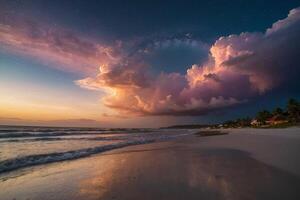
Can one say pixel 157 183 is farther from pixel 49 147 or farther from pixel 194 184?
pixel 49 147

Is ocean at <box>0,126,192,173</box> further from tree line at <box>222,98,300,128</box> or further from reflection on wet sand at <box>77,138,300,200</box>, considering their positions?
tree line at <box>222,98,300,128</box>

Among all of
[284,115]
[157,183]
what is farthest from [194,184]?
[284,115]

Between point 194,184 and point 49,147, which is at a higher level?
point 49,147

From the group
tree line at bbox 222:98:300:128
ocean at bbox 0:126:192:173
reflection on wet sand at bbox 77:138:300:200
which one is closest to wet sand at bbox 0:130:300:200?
reflection on wet sand at bbox 77:138:300:200

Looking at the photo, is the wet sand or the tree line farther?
the tree line

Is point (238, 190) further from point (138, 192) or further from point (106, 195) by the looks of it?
point (106, 195)

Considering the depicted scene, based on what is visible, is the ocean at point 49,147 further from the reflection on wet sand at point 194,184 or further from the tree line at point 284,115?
the tree line at point 284,115

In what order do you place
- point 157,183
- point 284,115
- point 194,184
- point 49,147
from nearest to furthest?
point 194,184, point 157,183, point 49,147, point 284,115

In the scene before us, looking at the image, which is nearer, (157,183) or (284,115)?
(157,183)

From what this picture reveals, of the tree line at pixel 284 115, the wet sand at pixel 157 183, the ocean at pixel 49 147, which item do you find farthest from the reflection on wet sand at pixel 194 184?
the tree line at pixel 284 115

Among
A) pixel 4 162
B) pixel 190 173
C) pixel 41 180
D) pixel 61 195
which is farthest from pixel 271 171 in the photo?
pixel 4 162

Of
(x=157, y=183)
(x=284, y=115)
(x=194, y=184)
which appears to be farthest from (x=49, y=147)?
(x=284, y=115)

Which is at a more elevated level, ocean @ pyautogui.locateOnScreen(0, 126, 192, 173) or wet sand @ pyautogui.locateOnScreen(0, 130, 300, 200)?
ocean @ pyautogui.locateOnScreen(0, 126, 192, 173)

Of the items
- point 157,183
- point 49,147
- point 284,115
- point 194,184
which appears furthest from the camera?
point 284,115
